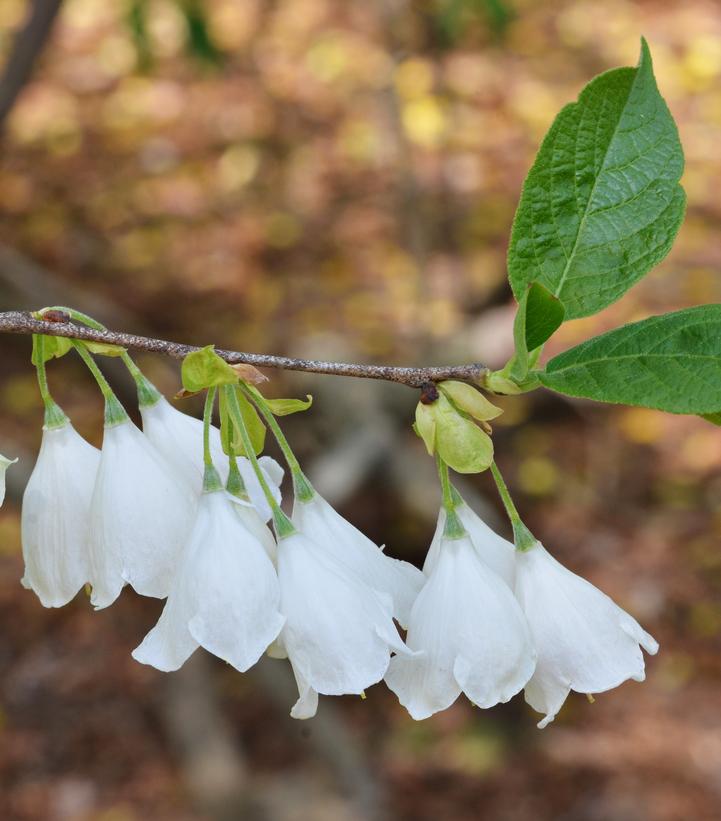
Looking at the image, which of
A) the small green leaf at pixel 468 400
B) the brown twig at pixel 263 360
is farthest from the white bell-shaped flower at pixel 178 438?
the small green leaf at pixel 468 400

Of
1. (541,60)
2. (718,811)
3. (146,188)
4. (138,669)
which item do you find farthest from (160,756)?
(541,60)

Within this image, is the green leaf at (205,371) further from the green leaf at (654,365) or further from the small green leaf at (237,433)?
the green leaf at (654,365)

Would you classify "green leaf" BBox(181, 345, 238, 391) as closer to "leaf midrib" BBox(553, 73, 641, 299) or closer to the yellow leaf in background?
"leaf midrib" BBox(553, 73, 641, 299)

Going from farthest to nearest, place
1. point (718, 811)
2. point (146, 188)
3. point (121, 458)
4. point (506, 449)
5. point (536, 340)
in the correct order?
point (146, 188) < point (506, 449) < point (718, 811) < point (121, 458) < point (536, 340)

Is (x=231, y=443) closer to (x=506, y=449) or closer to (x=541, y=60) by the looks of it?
(x=506, y=449)

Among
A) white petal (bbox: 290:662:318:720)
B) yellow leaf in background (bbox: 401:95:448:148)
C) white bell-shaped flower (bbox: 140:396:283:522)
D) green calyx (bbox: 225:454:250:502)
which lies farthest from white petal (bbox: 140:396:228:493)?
yellow leaf in background (bbox: 401:95:448:148)

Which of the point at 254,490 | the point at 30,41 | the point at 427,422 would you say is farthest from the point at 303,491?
the point at 30,41

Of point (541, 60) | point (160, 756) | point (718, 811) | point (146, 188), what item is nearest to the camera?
point (718, 811)
